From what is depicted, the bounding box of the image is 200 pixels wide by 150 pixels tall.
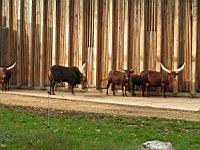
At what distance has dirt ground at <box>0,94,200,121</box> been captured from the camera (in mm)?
15617

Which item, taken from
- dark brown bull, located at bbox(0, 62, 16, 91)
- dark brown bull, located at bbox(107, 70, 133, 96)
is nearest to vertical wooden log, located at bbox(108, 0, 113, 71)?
dark brown bull, located at bbox(107, 70, 133, 96)

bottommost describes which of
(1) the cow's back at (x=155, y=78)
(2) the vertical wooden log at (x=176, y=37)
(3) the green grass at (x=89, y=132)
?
(3) the green grass at (x=89, y=132)

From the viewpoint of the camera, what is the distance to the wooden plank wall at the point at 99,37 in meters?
21.6

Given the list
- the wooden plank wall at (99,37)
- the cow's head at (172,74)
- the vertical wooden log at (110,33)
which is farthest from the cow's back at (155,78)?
the vertical wooden log at (110,33)

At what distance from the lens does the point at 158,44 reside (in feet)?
72.7

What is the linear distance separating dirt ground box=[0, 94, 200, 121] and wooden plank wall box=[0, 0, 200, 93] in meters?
4.50

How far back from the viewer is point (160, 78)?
70.4 feet

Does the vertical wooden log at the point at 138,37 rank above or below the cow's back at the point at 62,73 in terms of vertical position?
above

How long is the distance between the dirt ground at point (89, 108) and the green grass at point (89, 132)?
976 mm

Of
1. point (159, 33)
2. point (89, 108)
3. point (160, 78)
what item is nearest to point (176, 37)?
point (159, 33)

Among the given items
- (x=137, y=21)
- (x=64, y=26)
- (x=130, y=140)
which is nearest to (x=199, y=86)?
(x=137, y=21)

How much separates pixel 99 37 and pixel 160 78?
3868 mm

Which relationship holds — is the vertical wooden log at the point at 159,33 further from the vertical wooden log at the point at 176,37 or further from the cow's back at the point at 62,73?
the cow's back at the point at 62,73

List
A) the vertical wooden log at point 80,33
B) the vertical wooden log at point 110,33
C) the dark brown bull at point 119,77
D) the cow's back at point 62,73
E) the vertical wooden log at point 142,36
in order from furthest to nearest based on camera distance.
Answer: the vertical wooden log at point 80,33, the vertical wooden log at point 110,33, the cow's back at point 62,73, the vertical wooden log at point 142,36, the dark brown bull at point 119,77
